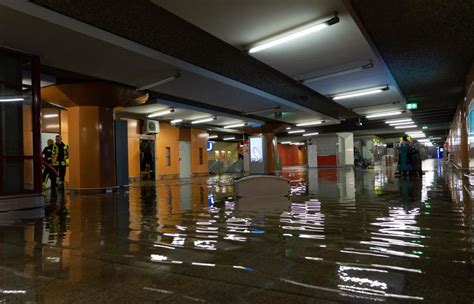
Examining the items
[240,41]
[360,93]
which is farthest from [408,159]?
[240,41]

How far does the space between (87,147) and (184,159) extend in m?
11.3

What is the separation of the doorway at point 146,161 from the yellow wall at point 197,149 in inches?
160

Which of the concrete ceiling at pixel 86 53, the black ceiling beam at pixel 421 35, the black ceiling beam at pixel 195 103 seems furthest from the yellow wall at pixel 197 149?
the black ceiling beam at pixel 421 35

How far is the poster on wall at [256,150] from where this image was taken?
22.8 metres

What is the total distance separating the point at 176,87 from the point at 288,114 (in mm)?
8874

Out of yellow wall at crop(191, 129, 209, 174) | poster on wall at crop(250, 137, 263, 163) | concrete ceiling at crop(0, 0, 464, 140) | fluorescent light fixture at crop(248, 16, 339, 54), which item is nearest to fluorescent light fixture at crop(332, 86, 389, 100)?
concrete ceiling at crop(0, 0, 464, 140)

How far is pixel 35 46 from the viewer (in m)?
6.39

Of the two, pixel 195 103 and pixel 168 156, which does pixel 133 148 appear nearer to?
pixel 168 156

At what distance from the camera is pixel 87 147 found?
33.6 feet

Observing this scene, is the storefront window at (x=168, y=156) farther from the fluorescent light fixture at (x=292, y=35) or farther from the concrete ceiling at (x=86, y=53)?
the fluorescent light fixture at (x=292, y=35)

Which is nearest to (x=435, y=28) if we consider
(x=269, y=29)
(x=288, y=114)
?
(x=269, y=29)

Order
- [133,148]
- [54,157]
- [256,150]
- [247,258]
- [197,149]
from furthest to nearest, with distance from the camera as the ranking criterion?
[256,150]
[197,149]
[133,148]
[54,157]
[247,258]

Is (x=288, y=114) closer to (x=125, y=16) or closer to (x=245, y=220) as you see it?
(x=125, y=16)

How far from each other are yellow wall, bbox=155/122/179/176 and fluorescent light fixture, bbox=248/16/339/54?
12.8 metres
